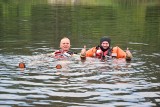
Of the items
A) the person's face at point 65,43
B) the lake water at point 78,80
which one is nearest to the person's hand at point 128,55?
the lake water at point 78,80

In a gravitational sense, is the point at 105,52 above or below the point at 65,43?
below

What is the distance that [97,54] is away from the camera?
1823 centimetres

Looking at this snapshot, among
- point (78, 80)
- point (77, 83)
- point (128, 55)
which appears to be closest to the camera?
point (77, 83)

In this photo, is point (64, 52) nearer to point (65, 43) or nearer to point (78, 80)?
point (65, 43)

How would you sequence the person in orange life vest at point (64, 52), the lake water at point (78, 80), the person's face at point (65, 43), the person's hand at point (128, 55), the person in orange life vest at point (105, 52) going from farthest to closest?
the person's face at point (65, 43)
the person in orange life vest at point (64, 52)
the person in orange life vest at point (105, 52)
the person's hand at point (128, 55)
the lake water at point (78, 80)

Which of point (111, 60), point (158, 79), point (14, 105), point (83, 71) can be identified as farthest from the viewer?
point (111, 60)

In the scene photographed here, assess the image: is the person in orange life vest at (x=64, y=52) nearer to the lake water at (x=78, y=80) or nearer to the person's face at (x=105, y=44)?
the lake water at (x=78, y=80)

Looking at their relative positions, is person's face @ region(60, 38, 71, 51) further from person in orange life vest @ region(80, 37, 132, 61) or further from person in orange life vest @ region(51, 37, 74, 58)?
person in orange life vest @ region(80, 37, 132, 61)

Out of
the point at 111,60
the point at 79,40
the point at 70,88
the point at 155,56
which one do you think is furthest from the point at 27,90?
the point at 79,40

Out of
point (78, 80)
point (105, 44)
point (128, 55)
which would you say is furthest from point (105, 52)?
point (78, 80)

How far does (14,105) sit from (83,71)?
4809mm

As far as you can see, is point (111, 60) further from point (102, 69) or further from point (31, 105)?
point (31, 105)

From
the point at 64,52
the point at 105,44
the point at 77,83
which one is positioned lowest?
the point at 77,83

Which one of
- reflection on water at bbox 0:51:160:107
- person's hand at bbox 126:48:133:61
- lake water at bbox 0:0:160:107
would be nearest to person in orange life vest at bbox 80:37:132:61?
lake water at bbox 0:0:160:107
